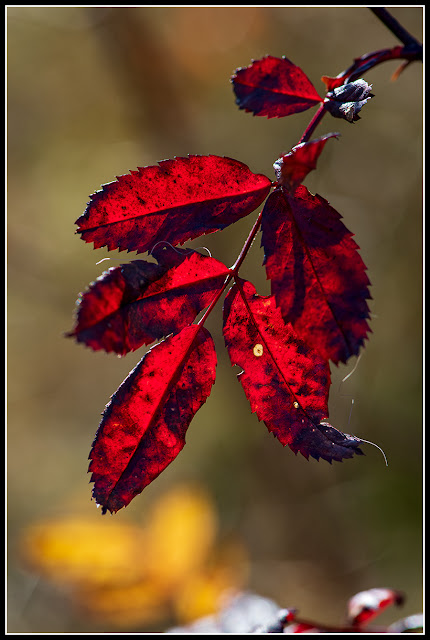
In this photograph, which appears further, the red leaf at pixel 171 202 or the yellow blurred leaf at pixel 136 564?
the yellow blurred leaf at pixel 136 564

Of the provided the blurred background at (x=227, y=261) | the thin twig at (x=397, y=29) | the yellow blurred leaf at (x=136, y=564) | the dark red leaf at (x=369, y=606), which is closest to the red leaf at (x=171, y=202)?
the thin twig at (x=397, y=29)

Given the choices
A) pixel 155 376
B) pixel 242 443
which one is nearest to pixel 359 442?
pixel 155 376

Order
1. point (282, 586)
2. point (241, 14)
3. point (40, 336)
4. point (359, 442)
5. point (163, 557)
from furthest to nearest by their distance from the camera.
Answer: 1. point (40, 336)
2. point (241, 14)
3. point (282, 586)
4. point (163, 557)
5. point (359, 442)

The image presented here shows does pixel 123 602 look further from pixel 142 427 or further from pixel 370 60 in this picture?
pixel 370 60

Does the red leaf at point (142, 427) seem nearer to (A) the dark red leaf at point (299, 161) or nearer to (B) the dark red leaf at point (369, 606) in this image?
(A) the dark red leaf at point (299, 161)

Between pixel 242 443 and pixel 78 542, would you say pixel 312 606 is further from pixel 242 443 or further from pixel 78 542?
pixel 78 542
